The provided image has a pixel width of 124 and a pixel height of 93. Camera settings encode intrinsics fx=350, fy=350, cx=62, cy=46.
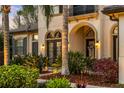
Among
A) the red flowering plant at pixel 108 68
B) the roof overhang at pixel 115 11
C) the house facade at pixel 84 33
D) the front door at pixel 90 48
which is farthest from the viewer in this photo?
the front door at pixel 90 48

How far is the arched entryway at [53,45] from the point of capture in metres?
27.7

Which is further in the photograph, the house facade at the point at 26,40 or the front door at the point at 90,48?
the house facade at the point at 26,40

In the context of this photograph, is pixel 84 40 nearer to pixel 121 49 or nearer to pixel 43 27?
pixel 43 27

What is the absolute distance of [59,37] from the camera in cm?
2762

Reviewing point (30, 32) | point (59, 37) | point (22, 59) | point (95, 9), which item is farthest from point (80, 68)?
point (30, 32)

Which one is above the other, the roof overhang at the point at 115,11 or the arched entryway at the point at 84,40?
the roof overhang at the point at 115,11

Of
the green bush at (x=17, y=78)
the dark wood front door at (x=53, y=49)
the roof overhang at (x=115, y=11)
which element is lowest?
the green bush at (x=17, y=78)

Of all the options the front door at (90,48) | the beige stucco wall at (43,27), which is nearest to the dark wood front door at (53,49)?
the beige stucco wall at (43,27)

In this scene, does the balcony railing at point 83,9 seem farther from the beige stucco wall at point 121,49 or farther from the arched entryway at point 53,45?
the beige stucco wall at point 121,49

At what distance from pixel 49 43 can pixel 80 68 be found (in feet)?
35.5

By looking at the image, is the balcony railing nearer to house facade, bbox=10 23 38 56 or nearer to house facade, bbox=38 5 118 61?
house facade, bbox=38 5 118 61

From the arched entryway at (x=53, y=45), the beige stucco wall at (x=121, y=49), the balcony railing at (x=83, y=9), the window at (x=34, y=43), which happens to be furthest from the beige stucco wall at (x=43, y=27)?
the beige stucco wall at (x=121, y=49)

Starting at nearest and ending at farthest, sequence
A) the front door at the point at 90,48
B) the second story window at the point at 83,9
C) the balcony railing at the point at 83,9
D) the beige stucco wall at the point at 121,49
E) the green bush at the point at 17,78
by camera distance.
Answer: the green bush at the point at 17,78 → the beige stucco wall at the point at 121,49 → the balcony railing at the point at 83,9 → the second story window at the point at 83,9 → the front door at the point at 90,48
